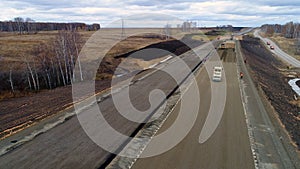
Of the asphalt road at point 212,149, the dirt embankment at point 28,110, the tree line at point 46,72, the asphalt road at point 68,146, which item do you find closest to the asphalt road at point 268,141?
the asphalt road at point 212,149

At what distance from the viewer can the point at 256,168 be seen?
11.8 m

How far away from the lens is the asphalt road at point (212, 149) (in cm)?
1200

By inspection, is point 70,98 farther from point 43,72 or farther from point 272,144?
point 272,144

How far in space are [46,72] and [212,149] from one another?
28.6m

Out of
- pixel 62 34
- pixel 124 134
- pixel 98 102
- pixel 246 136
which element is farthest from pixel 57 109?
pixel 62 34

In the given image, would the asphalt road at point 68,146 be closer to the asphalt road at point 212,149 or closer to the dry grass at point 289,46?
the asphalt road at point 212,149

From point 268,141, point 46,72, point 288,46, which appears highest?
point 288,46

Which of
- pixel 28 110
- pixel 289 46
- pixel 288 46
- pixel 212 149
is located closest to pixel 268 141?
pixel 212 149

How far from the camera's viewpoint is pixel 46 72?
35.4 m

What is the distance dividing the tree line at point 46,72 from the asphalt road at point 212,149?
866 inches

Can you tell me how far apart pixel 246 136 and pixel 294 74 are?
44478 millimetres

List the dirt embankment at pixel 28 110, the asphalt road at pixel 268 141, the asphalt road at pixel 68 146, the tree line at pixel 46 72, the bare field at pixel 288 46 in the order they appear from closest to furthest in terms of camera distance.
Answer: the asphalt road at pixel 68 146, the asphalt road at pixel 268 141, the dirt embankment at pixel 28 110, the tree line at pixel 46 72, the bare field at pixel 288 46

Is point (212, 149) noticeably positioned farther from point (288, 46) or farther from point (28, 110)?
point (288, 46)

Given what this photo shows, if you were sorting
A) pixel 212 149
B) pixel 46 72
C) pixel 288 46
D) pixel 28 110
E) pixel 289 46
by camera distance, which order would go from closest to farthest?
pixel 212 149 → pixel 28 110 → pixel 46 72 → pixel 289 46 → pixel 288 46
